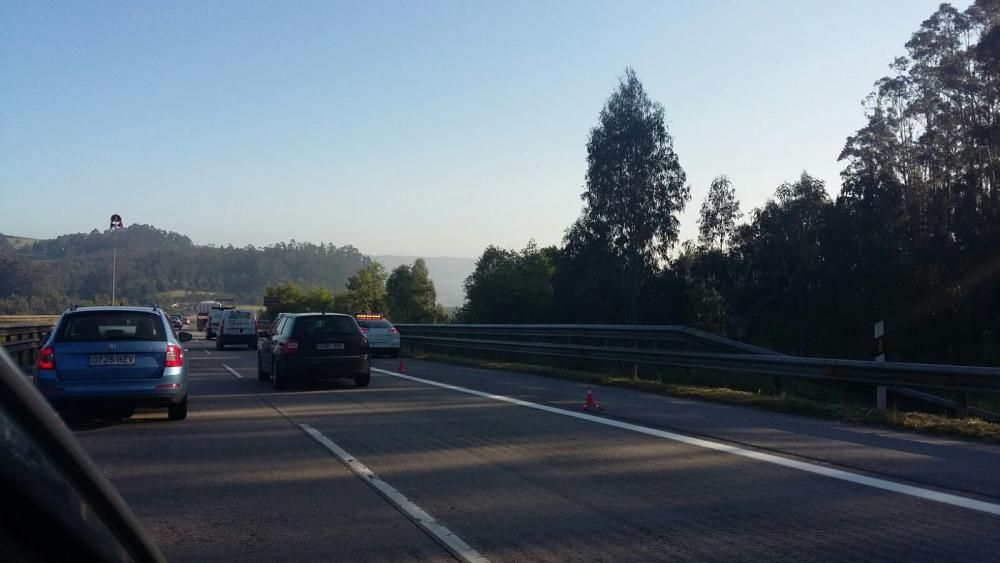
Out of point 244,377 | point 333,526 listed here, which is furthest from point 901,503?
point 244,377

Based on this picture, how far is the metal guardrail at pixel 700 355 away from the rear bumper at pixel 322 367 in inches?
224

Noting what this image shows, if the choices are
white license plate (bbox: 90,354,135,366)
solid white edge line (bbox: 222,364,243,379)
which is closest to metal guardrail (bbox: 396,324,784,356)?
solid white edge line (bbox: 222,364,243,379)

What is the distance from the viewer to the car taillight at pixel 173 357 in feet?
37.9

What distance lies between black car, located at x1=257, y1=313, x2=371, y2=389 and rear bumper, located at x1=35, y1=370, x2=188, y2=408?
4.91m

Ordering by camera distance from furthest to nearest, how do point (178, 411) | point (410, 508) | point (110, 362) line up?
point (178, 411) → point (110, 362) → point (410, 508)

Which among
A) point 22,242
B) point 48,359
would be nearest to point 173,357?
point 48,359

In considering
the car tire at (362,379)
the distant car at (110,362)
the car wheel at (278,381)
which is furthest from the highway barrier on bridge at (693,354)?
the distant car at (110,362)

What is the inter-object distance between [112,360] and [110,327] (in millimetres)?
551

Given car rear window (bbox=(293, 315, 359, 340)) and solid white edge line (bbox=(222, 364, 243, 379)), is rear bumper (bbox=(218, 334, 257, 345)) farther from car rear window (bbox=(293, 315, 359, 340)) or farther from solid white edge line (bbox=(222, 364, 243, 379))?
car rear window (bbox=(293, 315, 359, 340))

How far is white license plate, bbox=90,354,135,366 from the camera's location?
11156 mm

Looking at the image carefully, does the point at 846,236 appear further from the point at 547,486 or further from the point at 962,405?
the point at 547,486

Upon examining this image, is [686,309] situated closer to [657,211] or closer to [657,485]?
[657,211]

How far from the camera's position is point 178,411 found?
39.7 feet

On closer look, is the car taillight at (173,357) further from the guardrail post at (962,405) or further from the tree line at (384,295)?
the tree line at (384,295)
